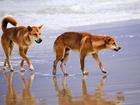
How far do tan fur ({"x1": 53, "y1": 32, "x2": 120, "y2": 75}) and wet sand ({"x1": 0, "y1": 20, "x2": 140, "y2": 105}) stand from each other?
0.98 feet

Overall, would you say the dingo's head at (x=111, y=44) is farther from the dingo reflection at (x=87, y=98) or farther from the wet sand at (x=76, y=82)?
the dingo reflection at (x=87, y=98)

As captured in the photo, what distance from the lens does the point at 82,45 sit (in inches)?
549

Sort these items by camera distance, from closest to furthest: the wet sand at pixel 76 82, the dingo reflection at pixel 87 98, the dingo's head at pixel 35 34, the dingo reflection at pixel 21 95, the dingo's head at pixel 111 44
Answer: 1. the dingo reflection at pixel 87 98
2. the wet sand at pixel 76 82
3. the dingo reflection at pixel 21 95
4. the dingo's head at pixel 111 44
5. the dingo's head at pixel 35 34

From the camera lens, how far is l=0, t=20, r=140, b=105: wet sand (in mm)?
10211

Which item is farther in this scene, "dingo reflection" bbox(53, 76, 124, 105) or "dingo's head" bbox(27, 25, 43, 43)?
"dingo's head" bbox(27, 25, 43, 43)

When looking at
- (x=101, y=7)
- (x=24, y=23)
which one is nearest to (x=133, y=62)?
(x=24, y=23)

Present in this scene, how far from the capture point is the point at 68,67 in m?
14.4

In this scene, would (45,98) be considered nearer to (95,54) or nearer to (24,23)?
(95,54)

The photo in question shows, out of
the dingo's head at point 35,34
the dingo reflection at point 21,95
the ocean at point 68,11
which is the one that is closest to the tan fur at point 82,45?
the dingo's head at point 35,34

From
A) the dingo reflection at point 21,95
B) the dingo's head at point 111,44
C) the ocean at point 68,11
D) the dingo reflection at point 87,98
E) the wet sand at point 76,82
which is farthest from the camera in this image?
the ocean at point 68,11

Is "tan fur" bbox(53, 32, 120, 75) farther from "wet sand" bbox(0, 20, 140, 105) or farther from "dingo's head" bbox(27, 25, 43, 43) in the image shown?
"dingo's head" bbox(27, 25, 43, 43)

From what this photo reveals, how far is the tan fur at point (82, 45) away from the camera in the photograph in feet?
45.2

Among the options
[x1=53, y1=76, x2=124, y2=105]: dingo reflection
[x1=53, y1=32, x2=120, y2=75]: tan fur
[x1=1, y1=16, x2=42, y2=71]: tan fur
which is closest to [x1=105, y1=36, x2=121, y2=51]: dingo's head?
[x1=53, y1=32, x2=120, y2=75]: tan fur

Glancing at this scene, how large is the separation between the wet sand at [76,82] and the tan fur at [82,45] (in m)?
0.30
